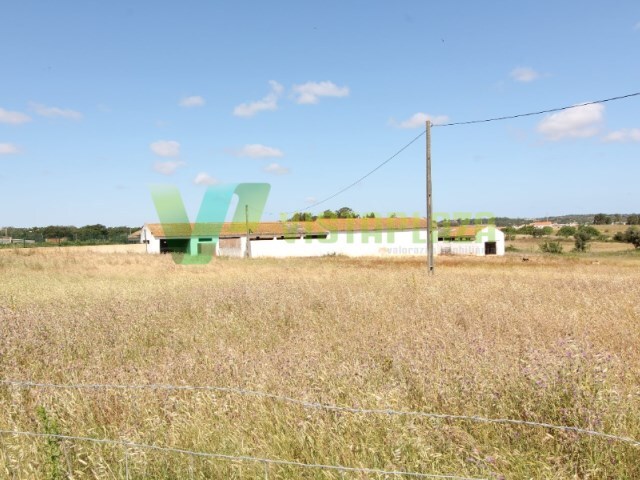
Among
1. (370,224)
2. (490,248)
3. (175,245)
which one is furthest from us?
(490,248)

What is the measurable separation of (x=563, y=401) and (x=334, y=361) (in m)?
2.36

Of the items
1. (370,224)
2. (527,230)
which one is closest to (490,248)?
(370,224)

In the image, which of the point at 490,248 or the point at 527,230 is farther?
the point at 527,230

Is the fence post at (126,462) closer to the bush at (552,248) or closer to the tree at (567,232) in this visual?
the bush at (552,248)

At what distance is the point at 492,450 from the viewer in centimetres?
319

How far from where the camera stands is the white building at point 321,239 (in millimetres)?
45406

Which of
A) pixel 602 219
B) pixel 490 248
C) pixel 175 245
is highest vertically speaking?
pixel 602 219

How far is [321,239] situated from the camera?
4912cm

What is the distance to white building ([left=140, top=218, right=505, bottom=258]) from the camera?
45406 mm

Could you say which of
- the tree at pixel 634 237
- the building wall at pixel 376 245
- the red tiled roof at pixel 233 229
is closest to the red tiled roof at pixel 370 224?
the building wall at pixel 376 245

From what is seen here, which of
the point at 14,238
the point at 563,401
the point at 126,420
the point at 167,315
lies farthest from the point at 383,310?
the point at 14,238

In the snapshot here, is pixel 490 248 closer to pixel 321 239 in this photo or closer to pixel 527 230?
pixel 321 239

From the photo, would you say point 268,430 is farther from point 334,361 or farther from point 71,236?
point 71,236

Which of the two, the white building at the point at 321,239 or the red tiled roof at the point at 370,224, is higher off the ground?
the red tiled roof at the point at 370,224
